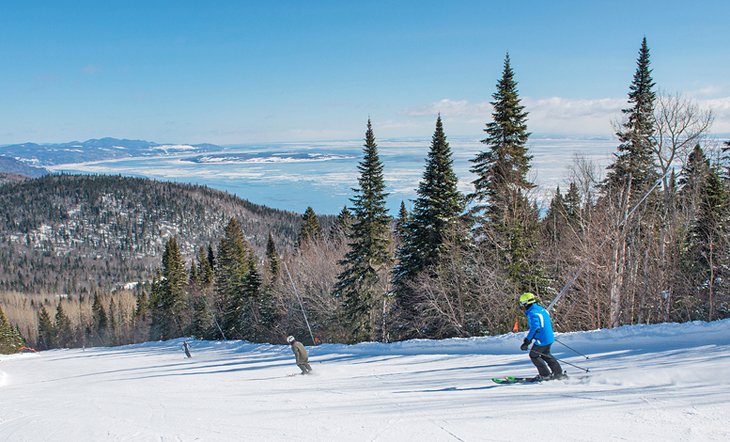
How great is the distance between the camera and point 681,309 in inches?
795

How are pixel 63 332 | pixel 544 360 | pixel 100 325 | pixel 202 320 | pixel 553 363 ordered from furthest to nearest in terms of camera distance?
pixel 63 332
pixel 100 325
pixel 202 320
pixel 544 360
pixel 553 363

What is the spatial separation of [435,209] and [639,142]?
10770 mm

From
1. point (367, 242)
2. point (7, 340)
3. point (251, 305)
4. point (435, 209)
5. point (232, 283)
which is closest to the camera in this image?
point (435, 209)

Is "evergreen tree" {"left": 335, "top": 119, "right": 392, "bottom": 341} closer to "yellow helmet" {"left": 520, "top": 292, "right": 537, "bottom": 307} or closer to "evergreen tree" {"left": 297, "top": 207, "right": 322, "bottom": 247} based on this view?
"yellow helmet" {"left": 520, "top": 292, "right": 537, "bottom": 307}

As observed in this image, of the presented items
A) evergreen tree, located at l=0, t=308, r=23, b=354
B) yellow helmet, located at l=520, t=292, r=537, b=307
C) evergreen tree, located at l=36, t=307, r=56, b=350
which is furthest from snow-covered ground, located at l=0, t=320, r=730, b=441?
evergreen tree, located at l=36, t=307, r=56, b=350

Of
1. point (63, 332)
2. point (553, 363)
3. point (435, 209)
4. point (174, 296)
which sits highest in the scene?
point (435, 209)

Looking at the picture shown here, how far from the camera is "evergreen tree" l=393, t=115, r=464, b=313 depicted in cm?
2314

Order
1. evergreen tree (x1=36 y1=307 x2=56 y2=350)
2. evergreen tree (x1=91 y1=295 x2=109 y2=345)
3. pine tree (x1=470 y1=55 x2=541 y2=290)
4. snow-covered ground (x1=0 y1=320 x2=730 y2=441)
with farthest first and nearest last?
evergreen tree (x1=36 y1=307 x2=56 y2=350) → evergreen tree (x1=91 y1=295 x2=109 y2=345) → pine tree (x1=470 y1=55 x2=541 y2=290) → snow-covered ground (x1=0 y1=320 x2=730 y2=441)

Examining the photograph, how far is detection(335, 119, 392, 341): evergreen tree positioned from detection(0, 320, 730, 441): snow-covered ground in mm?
11499

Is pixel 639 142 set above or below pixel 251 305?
above

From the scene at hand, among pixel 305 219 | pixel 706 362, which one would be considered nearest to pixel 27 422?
pixel 706 362

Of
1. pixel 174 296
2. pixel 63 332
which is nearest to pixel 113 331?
pixel 63 332

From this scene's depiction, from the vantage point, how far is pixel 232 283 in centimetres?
4378

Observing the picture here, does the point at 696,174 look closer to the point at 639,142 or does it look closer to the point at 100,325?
the point at 639,142
